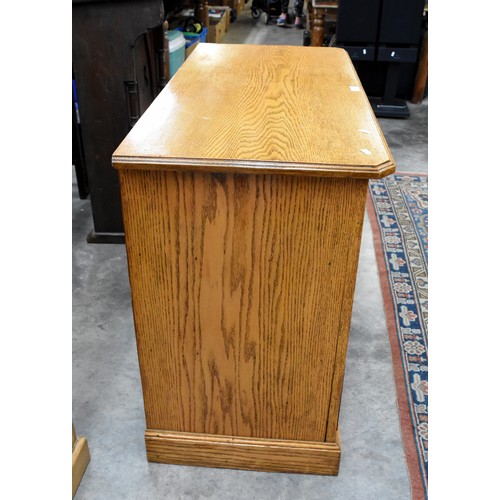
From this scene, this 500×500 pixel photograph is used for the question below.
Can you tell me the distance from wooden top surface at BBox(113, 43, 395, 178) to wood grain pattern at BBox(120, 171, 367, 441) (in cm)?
5

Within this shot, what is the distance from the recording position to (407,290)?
2.25 m

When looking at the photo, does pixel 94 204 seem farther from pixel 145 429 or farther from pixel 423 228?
pixel 423 228

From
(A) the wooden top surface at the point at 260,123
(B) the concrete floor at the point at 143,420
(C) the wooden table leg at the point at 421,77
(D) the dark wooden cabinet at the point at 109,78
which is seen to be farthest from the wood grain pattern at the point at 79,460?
(C) the wooden table leg at the point at 421,77

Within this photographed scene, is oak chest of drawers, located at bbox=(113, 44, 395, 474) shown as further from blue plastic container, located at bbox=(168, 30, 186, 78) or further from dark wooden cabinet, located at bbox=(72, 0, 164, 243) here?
blue plastic container, located at bbox=(168, 30, 186, 78)

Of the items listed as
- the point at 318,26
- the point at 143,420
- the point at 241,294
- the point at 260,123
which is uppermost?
the point at 260,123

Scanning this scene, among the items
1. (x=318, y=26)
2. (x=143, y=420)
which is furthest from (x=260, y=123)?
(x=318, y=26)

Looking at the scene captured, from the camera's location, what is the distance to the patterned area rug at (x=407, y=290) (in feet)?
5.29

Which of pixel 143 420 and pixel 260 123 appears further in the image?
pixel 143 420

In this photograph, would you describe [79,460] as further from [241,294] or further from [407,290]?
[407,290]

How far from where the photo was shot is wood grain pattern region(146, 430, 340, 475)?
1.44 meters

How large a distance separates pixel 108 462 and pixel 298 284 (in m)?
0.79

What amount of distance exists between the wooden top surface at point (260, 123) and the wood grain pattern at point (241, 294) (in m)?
0.05

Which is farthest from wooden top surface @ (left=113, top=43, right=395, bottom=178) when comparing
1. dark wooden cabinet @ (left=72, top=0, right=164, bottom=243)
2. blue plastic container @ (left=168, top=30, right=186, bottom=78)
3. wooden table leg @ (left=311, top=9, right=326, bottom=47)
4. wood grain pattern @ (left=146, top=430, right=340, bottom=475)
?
wooden table leg @ (left=311, top=9, right=326, bottom=47)

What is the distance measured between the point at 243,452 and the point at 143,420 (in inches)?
14.2
